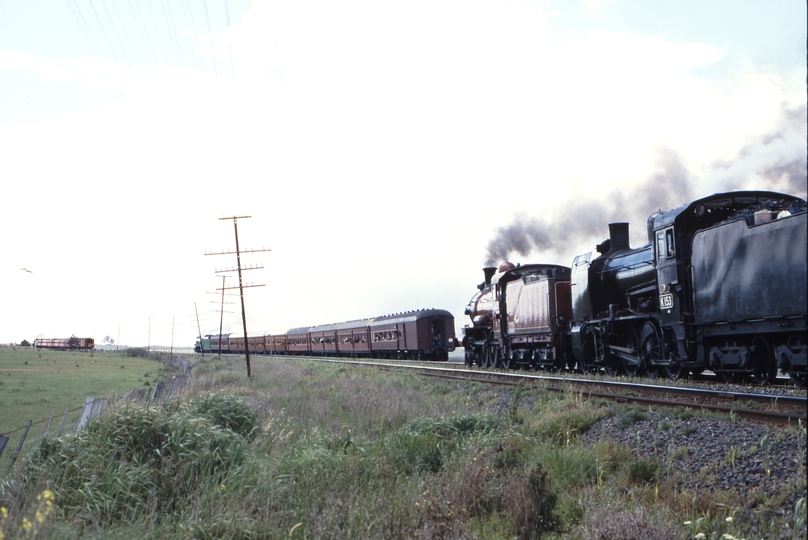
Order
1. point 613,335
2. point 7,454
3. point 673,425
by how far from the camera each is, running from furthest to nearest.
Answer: point 613,335, point 7,454, point 673,425

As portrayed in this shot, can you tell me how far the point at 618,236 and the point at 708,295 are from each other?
24.3ft

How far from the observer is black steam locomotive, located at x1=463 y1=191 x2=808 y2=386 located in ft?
39.0

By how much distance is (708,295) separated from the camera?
44.7 feet

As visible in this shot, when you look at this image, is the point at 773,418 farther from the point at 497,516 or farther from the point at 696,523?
the point at 497,516

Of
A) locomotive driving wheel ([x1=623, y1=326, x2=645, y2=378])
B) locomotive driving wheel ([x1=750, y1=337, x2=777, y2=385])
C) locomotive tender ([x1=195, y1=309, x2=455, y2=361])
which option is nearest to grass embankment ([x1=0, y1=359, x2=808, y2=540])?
locomotive driving wheel ([x1=750, y1=337, x2=777, y2=385])

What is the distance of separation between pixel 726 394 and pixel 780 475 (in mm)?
4773

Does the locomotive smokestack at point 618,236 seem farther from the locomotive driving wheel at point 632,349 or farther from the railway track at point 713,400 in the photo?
the railway track at point 713,400

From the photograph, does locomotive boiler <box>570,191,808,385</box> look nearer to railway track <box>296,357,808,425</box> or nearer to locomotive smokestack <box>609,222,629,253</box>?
locomotive smokestack <box>609,222,629,253</box>

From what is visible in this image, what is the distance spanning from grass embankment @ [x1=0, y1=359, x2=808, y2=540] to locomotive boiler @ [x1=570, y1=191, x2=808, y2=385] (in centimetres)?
380

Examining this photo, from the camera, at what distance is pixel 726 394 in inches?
457

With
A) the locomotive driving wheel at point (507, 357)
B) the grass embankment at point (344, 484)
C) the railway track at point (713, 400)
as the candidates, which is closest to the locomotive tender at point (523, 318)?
the locomotive driving wheel at point (507, 357)

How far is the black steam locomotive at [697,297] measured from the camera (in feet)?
39.0

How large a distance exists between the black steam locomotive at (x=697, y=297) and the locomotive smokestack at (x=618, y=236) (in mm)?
31

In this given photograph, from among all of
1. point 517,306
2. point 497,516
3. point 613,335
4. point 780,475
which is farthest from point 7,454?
point 517,306
